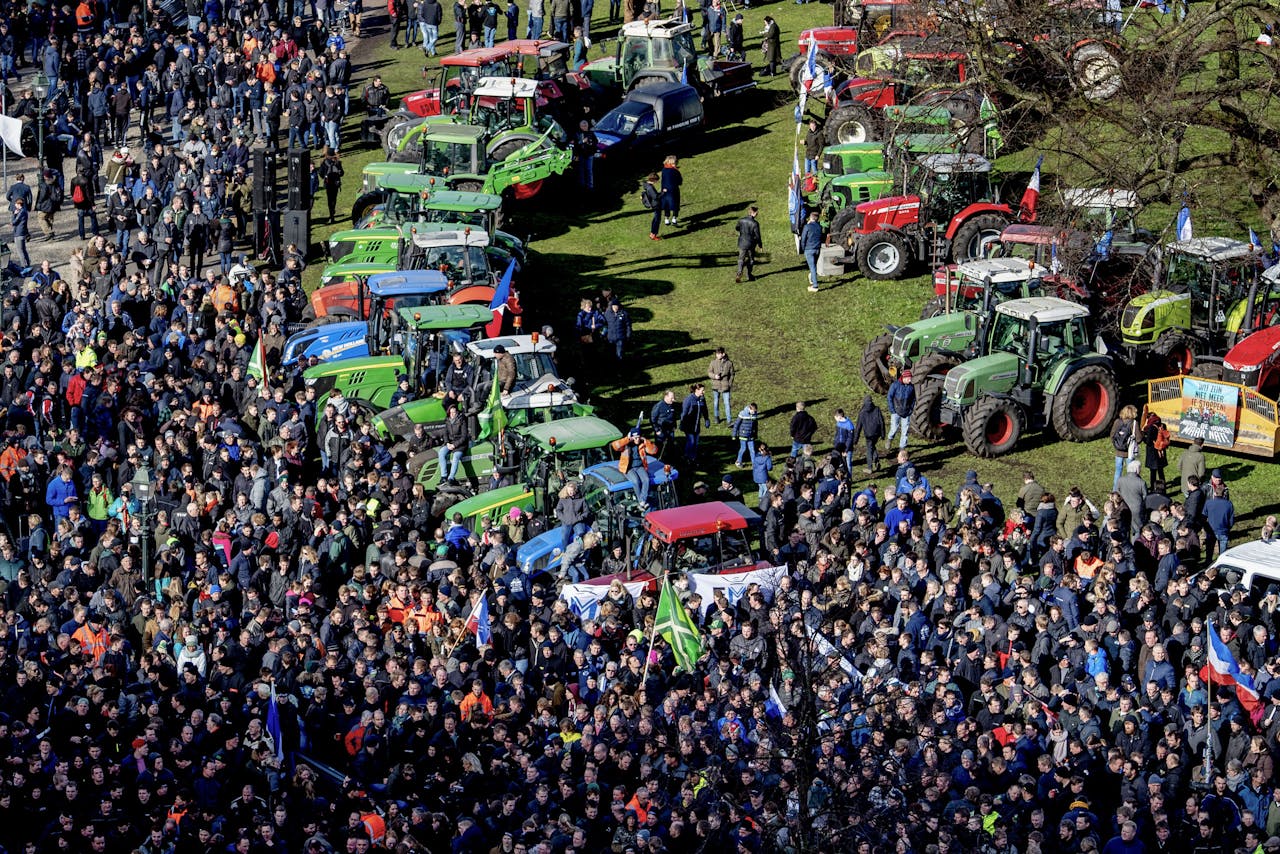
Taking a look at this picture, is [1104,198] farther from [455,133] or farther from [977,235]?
[455,133]

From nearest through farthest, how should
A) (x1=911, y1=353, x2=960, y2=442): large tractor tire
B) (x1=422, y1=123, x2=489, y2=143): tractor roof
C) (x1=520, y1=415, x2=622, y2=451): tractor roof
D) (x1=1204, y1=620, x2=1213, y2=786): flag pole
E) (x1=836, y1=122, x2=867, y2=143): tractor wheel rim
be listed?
(x1=1204, y1=620, x2=1213, y2=786): flag pole < (x1=520, y1=415, x2=622, y2=451): tractor roof < (x1=911, y1=353, x2=960, y2=442): large tractor tire < (x1=422, y1=123, x2=489, y2=143): tractor roof < (x1=836, y1=122, x2=867, y2=143): tractor wheel rim

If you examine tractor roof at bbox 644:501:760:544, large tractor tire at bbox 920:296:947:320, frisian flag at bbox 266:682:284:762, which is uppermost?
large tractor tire at bbox 920:296:947:320

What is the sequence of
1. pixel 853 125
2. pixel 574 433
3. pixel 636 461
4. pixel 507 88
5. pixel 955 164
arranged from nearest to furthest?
pixel 636 461
pixel 574 433
pixel 955 164
pixel 507 88
pixel 853 125

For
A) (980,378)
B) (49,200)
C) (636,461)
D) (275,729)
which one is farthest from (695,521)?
(49,200)

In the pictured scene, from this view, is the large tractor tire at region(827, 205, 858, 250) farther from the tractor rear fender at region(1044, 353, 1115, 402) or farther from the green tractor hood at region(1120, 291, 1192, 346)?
the tractor rear fender at region(1044, 353, 1115, 402)

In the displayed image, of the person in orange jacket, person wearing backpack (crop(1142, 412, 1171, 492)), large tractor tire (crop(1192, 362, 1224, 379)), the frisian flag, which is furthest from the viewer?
large tractor tire (crop(1192, 362, 1224, 379))

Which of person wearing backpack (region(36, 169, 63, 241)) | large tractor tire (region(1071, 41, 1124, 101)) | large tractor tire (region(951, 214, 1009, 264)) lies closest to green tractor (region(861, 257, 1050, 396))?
large tractor tire (region(951, 214, 1009, 264))
